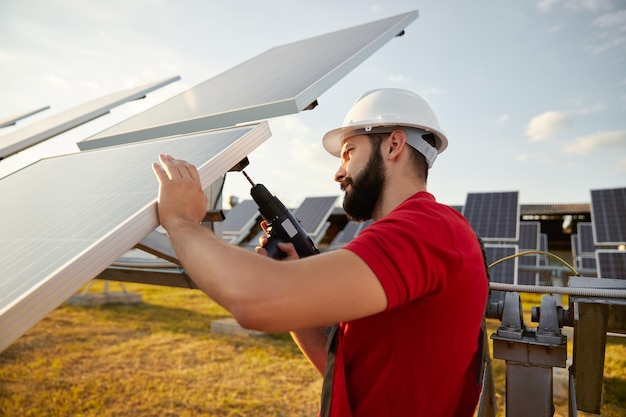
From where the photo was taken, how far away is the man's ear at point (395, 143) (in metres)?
1.78

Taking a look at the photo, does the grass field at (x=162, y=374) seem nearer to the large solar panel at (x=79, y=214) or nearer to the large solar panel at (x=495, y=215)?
the large solar panel at (x=79, y=214)

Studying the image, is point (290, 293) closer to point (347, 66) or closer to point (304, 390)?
point (347, 66)

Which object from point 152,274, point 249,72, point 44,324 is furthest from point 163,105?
point 44,324

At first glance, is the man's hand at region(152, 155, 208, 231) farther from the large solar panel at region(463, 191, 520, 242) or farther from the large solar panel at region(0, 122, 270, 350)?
the large solar panel at region(463, 191, 520, 242)

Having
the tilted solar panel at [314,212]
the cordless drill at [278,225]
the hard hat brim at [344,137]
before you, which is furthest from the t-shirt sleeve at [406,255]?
the tilted solar panel at [314,212]

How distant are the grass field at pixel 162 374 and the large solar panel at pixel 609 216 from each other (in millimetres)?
2866

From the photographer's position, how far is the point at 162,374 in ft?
19.4

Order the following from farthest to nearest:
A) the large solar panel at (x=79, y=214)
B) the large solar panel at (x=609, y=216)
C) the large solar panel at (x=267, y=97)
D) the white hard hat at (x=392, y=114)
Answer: the large solar panel at (x=609, y=216) < the large solar panel at (x=267, y=97) < the white hard hat at (x=392, y=114) < the large solar panel at (x=79, y=214)

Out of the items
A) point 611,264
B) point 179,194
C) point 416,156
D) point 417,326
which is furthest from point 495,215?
point 179,194

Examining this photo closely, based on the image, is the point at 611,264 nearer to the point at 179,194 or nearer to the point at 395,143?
the point at 395,143

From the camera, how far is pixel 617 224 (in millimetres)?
10156

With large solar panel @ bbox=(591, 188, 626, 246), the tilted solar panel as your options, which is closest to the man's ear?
the tilted solar panel

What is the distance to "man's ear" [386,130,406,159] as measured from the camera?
1.78 meters

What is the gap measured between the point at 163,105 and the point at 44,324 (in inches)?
311
